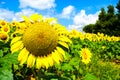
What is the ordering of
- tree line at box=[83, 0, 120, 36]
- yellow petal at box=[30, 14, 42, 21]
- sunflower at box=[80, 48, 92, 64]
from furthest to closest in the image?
1. tree line at box=[83, 0, 120, 36]
2. sunflower at box=[80, 48, 92, 64]
3. yellow petal at box=[30, 14, 42, 21]

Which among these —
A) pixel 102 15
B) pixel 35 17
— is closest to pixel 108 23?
pixel 102 15

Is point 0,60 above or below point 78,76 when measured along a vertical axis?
above

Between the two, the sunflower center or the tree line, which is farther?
the tree line

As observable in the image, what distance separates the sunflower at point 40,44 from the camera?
306 centimetres

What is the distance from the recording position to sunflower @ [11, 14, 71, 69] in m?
3.06

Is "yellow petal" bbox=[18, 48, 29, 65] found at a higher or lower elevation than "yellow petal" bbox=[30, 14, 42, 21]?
lower

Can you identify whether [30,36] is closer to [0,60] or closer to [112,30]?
[0,60]

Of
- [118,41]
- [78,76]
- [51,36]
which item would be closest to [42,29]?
[51,36]

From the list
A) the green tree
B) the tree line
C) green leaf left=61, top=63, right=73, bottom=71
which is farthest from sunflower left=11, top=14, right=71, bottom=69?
→ the green tree

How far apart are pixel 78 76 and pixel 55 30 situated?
12.5 ft

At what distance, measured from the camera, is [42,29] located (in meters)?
3.09

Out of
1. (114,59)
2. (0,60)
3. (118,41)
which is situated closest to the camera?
(0,60)

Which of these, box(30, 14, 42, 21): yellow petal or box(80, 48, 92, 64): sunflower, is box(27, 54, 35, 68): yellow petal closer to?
box(30, 14, 42, 21): yellow petal

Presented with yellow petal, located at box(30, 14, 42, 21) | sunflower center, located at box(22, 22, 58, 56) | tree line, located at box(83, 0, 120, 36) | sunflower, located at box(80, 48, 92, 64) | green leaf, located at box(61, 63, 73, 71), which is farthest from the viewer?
tree line, located at box(83, 0, 120, 36)
